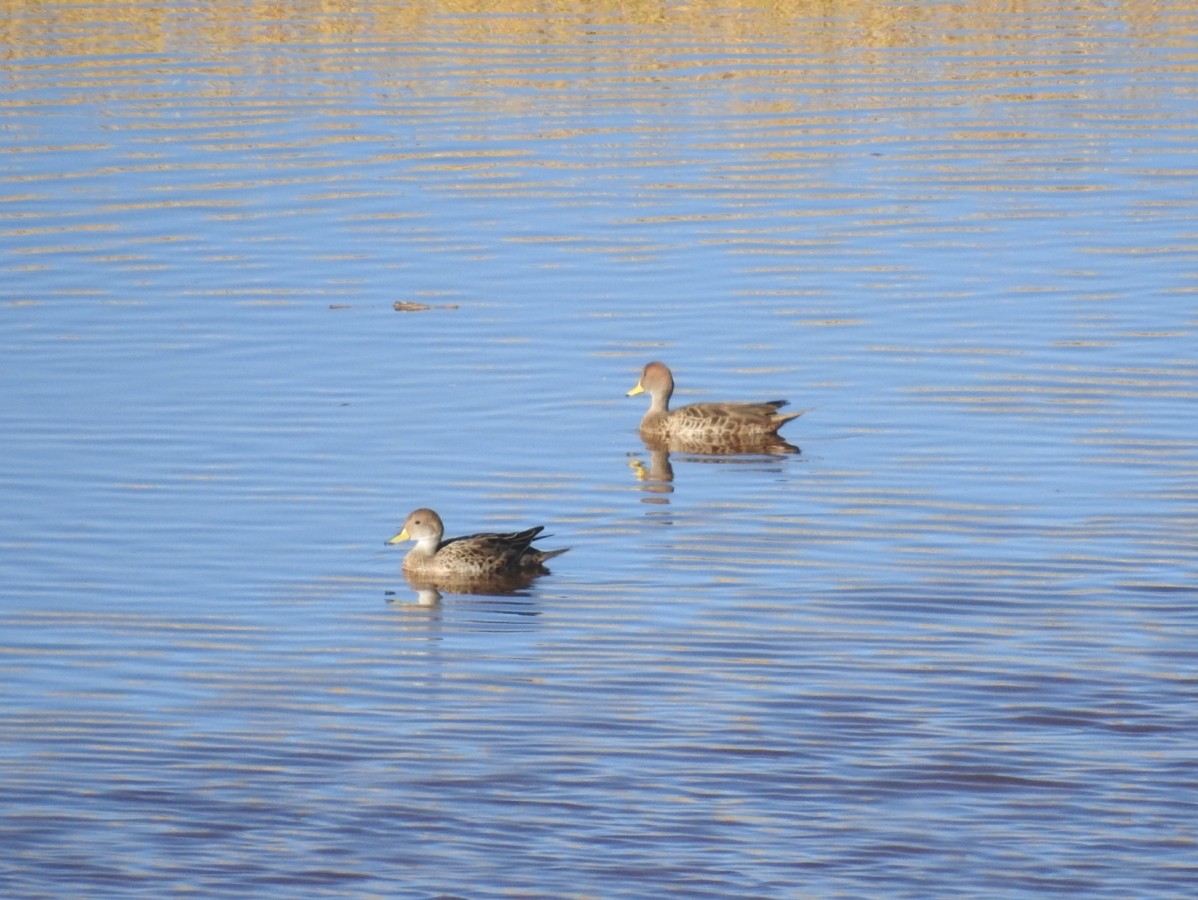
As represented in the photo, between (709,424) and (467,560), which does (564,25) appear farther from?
(467,560)

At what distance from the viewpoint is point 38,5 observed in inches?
1357

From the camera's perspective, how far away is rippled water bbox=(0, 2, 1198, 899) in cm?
884

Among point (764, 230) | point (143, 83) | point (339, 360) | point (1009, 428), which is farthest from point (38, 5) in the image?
point (1009, 428)

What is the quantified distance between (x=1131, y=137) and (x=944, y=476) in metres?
12.5

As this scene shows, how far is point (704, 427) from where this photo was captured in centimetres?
1552

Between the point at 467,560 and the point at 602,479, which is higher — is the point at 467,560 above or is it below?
below

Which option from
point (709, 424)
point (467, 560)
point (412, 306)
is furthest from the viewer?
point (412, 306)

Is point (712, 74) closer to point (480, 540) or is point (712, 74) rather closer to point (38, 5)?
point (38, 5)

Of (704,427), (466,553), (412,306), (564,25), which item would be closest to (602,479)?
(704,427)

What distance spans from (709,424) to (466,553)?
11.0ft

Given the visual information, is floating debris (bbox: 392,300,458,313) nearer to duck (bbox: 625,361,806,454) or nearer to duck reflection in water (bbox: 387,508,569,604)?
duck (bbox: 625,361,806,454)

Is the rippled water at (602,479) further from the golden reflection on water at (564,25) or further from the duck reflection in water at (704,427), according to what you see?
the golden reflection on water at (564,25)

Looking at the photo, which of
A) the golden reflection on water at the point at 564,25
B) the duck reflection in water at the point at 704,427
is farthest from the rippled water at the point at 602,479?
the golden reflection on water at the point at 564,25

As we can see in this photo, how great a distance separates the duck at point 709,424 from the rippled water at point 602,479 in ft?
0.65
